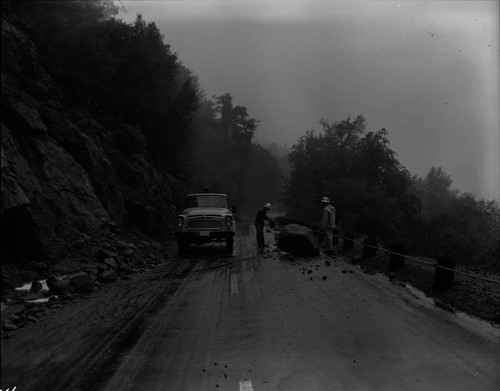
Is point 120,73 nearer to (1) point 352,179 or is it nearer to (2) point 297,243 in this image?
(2) point 297,243

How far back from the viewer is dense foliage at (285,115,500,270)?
41.8 meters

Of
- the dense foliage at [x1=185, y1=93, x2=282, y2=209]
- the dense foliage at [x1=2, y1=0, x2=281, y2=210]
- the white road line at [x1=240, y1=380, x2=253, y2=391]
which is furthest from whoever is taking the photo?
the dense foliage at [x1=185, y1=93, x2=282, y2=209]

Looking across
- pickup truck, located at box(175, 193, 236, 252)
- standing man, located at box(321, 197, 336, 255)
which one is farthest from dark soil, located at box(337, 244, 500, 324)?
pickup truck, located at box(175, 193, 236, 252)

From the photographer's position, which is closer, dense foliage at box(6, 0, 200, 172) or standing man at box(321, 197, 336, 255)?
dense foliage at box(6, 0, 200, 172)

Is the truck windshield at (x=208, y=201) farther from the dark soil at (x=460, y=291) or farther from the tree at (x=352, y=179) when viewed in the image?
the tree at (x=352, y=179)

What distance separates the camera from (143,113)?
92.9ft

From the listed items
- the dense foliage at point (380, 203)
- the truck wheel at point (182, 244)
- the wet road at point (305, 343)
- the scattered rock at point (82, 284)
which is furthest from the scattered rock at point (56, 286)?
the dense foliage at point (380, 203)

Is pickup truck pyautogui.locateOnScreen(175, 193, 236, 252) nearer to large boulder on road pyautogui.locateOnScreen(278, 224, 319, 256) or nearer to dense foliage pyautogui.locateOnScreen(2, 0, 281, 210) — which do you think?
large boulder on road pyautogui.locateOnScreen(278, 224, 319, 256)

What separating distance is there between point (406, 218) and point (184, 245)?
38.9 metres

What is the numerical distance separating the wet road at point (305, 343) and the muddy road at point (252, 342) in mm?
17

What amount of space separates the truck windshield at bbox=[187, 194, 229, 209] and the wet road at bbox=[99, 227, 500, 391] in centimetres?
779

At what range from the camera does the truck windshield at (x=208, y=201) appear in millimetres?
18156

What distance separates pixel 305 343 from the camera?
20.1 feet

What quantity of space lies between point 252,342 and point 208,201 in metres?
12.4
